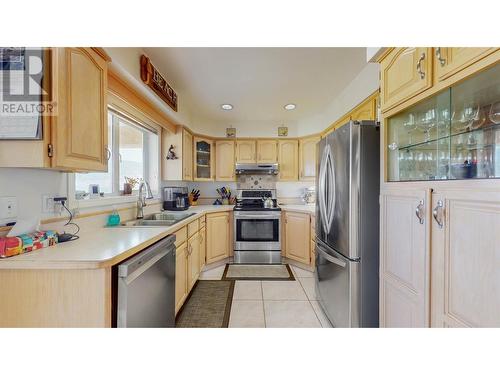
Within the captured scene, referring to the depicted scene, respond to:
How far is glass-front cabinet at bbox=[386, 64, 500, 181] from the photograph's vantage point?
912 millimetres

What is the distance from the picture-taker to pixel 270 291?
8.13ft

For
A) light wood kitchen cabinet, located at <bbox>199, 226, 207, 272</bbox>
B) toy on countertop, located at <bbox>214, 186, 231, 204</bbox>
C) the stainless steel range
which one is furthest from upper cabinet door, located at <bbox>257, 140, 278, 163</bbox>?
light wood kitchen cabinet, located at <bbox>199, 226, 207, 272</bbox>

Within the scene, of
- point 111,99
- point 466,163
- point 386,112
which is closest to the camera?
→ point 466,163

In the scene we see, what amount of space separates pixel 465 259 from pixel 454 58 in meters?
0.78

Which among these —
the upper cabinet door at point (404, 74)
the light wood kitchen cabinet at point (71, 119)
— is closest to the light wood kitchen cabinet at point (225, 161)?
the light wood kitchen cabinet at point (71, 119)

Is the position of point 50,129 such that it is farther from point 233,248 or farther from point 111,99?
point 233,248

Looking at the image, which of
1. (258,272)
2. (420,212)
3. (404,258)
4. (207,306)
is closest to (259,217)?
(258,272)

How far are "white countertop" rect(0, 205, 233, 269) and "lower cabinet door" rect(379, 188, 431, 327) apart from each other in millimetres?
1439

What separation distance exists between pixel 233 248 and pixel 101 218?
2045 mm

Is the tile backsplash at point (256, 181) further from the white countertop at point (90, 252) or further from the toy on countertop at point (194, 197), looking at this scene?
the white countertop at point (90, 252)

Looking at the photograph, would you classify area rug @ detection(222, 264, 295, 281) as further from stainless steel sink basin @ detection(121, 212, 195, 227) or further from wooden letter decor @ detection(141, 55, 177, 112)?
wooden letter decor @ detection(141, 55, 177, 112)

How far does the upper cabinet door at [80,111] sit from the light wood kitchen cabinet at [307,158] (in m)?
3.05

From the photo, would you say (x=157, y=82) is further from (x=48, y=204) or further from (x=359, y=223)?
(x=359, y=223)
